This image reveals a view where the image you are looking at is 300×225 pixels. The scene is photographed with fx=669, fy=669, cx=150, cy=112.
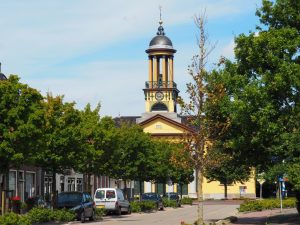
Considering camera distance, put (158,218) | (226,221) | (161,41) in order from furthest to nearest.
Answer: (161,41) < (158,218) < (226,221)

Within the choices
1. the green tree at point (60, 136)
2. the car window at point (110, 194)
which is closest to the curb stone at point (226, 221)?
the green tree at point (60, 136)

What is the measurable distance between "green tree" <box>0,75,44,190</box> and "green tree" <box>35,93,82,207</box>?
4801 mm

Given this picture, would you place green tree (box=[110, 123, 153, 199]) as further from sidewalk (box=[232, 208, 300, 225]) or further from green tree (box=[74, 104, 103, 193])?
sidewalk (box=[232, 208, 300, 225])

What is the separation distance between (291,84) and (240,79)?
110 inches

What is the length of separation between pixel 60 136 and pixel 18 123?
24.8 feet

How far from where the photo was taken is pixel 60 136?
35.5 m

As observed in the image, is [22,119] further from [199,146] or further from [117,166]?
[117,166]

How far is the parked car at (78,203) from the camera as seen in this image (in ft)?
109

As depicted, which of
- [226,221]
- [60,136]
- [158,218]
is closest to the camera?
[226,221]

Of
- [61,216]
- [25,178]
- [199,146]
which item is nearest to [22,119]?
[61,216]

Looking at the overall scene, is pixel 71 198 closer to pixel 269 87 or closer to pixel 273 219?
pixel 273 219

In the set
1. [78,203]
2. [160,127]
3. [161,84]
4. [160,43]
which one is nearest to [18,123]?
[78,203]

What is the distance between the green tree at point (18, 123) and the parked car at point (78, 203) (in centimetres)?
517

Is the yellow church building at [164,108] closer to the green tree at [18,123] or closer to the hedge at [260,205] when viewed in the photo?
the hedge at [260,205]
